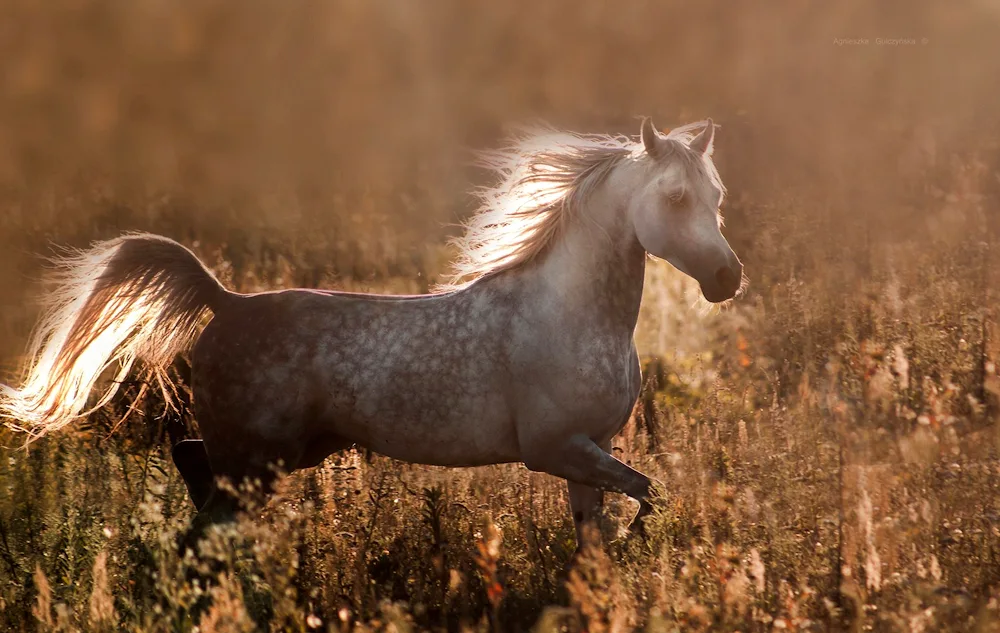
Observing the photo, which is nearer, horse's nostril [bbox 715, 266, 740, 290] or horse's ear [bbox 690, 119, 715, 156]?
horse's nostril [bbox 715, 266, 740, 290]

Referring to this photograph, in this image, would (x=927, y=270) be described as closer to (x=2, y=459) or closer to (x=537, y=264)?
(x=537, y=264)

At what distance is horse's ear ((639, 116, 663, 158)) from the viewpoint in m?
4.73

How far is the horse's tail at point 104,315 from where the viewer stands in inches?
204

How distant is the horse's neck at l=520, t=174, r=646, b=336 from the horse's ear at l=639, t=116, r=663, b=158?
0.83ft

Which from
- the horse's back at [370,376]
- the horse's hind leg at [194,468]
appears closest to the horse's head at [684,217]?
the horse's back at [370,376]

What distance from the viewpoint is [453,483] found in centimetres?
620

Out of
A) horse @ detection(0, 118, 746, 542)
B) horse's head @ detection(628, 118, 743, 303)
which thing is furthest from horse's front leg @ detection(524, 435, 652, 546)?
horse's head @ detection(628, 118, 743, 303)

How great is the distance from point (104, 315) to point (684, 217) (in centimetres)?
273

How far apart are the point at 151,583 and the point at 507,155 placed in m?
2.58

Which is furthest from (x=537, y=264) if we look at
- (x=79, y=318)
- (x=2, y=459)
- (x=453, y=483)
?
(x=2, y=459)

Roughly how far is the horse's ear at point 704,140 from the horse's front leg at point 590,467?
141cm

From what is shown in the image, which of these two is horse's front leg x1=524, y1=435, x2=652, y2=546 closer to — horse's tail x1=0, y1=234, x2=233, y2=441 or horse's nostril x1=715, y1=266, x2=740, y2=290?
horse's nostril x1=715, y1=266, x2=740, y2=290

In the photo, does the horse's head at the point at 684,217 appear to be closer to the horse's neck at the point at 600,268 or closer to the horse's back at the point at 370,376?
the horse's neck at the point at 600,268

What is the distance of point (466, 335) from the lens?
4949mm
